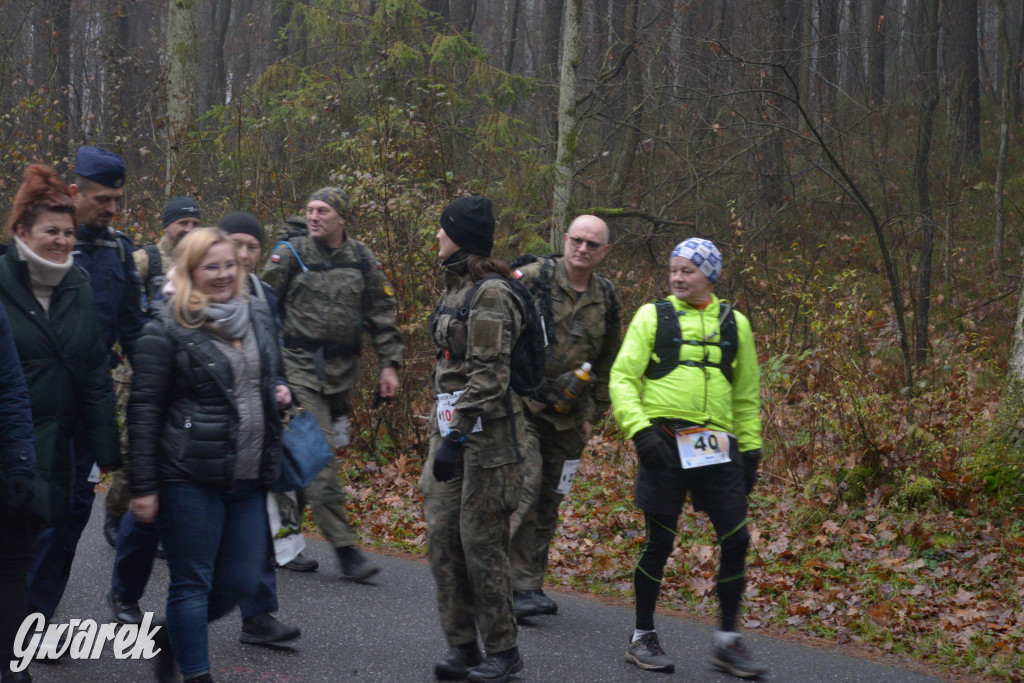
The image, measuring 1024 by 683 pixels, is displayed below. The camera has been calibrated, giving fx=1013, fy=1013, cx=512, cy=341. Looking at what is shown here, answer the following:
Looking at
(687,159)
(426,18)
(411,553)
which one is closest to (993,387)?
(687,159)

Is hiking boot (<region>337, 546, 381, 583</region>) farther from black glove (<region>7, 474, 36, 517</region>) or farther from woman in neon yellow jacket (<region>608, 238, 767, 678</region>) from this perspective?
black glove (<region>7, 474, 36, 517</region>)

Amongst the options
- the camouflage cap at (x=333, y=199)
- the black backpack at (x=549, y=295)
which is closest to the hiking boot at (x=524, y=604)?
the black backpack at (x=549, y=295)

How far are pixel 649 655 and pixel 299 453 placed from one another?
1987 millimetres

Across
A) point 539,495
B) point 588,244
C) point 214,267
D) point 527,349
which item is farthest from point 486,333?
point 539,495

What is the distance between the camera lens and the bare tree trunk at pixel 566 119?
1200 cm

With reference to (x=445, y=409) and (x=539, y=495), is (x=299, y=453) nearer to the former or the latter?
(x=445, y=409)

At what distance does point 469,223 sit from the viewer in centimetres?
459

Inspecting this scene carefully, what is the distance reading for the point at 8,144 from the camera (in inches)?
603

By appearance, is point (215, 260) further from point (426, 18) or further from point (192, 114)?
point (192, 114)

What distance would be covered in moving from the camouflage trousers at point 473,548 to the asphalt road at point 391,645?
1.38 feet

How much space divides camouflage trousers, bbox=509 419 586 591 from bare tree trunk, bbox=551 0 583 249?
6462mm

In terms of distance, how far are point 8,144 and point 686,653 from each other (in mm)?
13942

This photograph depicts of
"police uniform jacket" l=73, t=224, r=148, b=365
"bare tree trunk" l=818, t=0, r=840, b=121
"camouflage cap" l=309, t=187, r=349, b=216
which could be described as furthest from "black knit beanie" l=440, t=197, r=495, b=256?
"bare tree trunk" l=818, t=0, r=840, b=121

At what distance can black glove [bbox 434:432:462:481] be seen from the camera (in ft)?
14.4
